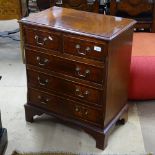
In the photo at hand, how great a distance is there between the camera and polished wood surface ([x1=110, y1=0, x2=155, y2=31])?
2.72 meters

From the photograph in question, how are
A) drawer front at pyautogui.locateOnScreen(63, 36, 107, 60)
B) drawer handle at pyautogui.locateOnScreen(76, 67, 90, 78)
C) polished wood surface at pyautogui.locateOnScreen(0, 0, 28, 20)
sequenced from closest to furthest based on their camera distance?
drawer front at pyautogui.locateOnScreen(63, 36, 107, 60)
drawer handle at pyautogui.locateOnScreen(76, 67, 90, 78)
polished wood surface at pyautogui.locateOnScreen(0, 0, 28, 20)

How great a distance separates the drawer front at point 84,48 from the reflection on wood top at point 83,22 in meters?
0.04

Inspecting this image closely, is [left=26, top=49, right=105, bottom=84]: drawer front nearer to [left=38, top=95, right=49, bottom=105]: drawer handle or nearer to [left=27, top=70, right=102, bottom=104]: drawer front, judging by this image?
[left=27, top=70, right=102, bottom=104]: drawer front

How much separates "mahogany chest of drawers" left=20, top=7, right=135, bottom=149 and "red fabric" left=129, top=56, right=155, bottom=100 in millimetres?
246

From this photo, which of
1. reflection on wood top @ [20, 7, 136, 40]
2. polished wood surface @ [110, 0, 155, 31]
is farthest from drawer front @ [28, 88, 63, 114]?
polished wood surface @ [110, 0, 155, 31]

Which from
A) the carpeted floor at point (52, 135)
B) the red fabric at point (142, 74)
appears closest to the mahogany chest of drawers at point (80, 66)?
the carpeted floor at point (52, 135)

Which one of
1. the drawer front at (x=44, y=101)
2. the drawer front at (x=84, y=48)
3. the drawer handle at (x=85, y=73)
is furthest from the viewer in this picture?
the drawer front at (x=44, y=101)

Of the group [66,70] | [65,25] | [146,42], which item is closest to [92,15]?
[65,25]

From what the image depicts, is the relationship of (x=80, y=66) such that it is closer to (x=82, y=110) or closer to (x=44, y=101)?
(x=82, y=110)

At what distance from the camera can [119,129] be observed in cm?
217

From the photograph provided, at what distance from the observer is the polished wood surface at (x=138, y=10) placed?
8.93 feet

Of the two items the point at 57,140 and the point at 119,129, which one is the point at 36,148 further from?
the point at 119,129

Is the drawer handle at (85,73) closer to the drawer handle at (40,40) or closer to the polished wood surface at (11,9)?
the drawer handle at (40,40)

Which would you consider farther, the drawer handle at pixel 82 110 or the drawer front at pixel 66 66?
the drawer handle at pixel 82 110
